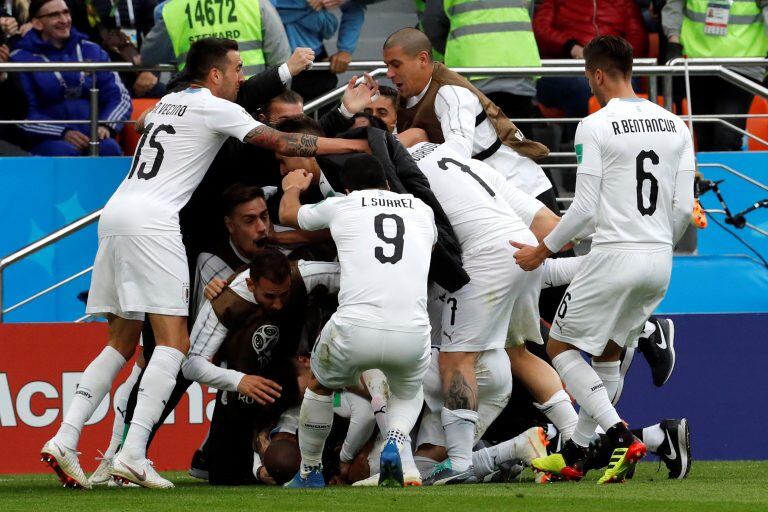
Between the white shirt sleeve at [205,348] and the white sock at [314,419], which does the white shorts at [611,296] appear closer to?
the white sock at [314,419]

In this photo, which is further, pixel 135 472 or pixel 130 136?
pixel 130 136

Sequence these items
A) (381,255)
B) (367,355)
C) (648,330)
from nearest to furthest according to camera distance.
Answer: (367,355) → (381,255) → (648,330)

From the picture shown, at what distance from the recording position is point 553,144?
11703 millimetres

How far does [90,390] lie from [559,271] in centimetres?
283

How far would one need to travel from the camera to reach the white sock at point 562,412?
816cm

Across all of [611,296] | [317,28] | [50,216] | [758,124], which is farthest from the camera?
[758,124]

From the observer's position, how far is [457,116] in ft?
28.5

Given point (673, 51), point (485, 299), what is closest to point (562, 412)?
point (485, 299)

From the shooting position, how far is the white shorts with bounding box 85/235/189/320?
25.6 ft

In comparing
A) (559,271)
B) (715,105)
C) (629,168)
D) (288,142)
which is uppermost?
(288,142)

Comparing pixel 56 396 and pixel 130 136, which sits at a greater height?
pixel 130 136

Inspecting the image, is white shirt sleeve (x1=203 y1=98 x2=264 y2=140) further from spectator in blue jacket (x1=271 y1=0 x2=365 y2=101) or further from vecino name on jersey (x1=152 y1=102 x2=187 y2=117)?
spectator in blue jacket (x1=271 y1=0 x2=365 y2=101)

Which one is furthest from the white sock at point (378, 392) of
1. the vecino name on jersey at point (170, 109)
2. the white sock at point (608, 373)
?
the vecino name on jersey at point (170, 109)

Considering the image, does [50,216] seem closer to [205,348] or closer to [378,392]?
[205,348]
